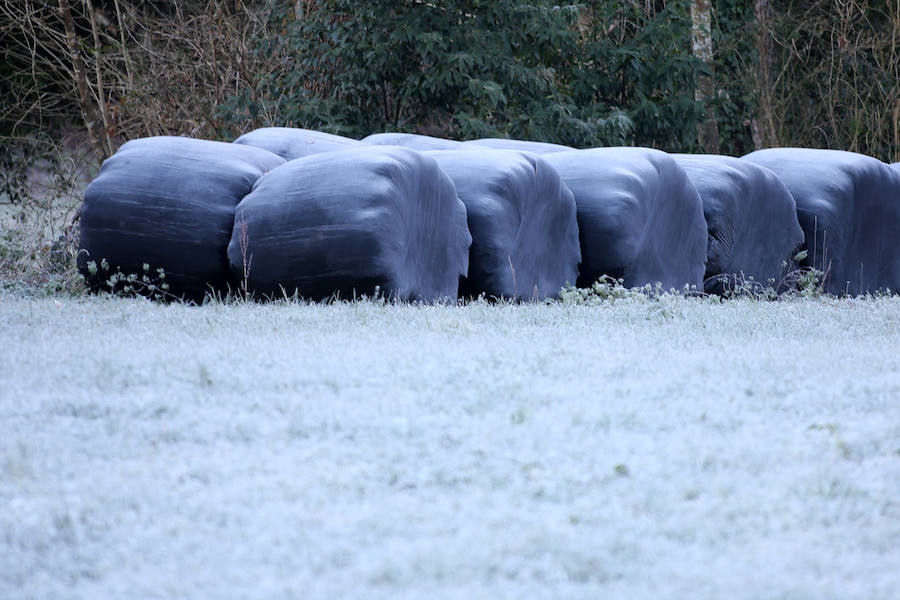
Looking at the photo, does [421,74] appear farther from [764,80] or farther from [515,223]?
[515,223]

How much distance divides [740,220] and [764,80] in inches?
360

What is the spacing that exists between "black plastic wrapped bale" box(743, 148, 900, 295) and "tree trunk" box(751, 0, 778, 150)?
7.38 m

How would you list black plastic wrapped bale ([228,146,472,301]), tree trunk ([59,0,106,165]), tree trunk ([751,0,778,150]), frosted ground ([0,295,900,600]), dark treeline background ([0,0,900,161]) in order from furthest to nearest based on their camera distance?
tree trunk ([751,0,778,150]) < dark treeline background ([0,0,900,161]) < tree trunk ([59,0,106,165]) < black plastic wrapped bale ([228,146,472,301]) < frosted ground ([0,295,900,600])

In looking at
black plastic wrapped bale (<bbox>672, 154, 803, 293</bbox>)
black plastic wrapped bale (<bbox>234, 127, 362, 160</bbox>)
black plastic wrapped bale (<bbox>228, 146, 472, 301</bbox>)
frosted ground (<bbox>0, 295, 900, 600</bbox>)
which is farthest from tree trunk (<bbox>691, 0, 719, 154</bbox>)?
frosted ground (<bbox>0, 295, 900, 600</bbox>)

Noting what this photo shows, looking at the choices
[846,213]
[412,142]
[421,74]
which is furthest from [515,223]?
[421,74]

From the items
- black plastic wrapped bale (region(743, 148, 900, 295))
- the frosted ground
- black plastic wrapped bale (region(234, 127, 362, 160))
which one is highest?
black plastic wrapped bale (region(234, 127, 362, 160))

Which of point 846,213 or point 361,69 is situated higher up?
point 361,69

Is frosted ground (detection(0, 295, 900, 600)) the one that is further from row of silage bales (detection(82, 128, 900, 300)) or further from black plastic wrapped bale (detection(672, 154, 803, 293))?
black plastic wrapped bale (detection(672, 154, 803, 293))

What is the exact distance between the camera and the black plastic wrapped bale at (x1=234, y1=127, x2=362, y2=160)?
657 cm

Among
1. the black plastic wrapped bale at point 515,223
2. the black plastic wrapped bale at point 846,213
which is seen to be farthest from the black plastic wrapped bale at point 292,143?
Result: the black plastic wrapped bale at point 846,213

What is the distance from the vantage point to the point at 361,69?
11.5 metres

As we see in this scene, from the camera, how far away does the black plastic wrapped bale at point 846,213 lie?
6.95m

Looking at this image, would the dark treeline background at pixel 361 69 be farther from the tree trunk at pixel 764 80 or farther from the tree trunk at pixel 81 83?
the tree trunk at pixel 764 80

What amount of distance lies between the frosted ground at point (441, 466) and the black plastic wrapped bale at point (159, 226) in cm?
126
